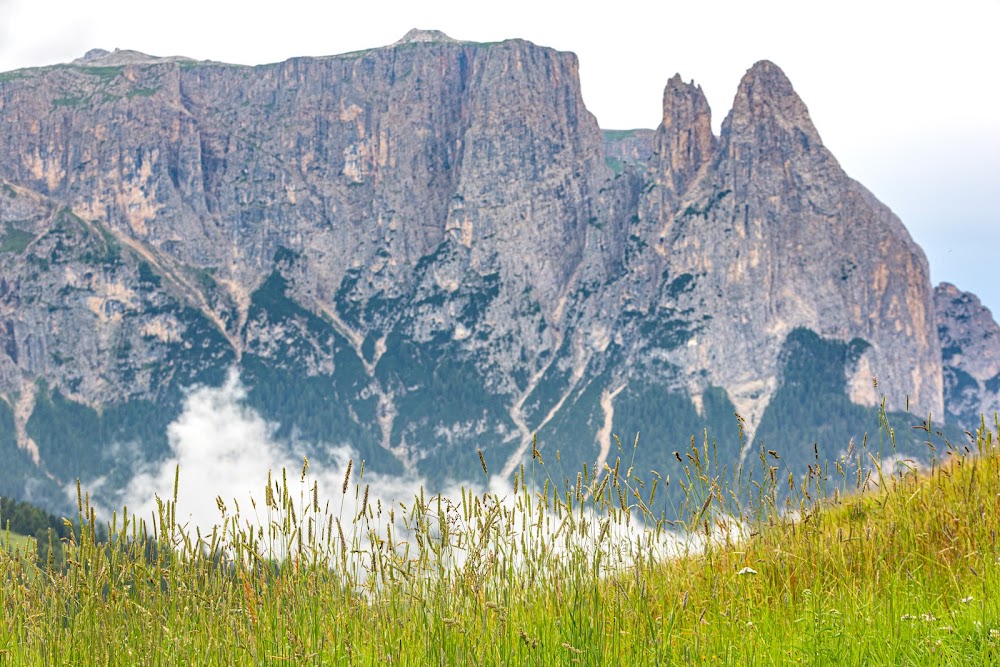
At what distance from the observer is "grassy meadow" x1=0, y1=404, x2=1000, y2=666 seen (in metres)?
7.20

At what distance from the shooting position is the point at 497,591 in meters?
7.84

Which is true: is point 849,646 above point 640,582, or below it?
below

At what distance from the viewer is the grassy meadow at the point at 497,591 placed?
7199 mm

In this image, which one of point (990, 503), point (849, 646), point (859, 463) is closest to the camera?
point (849, 646)

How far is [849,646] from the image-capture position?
713 cm

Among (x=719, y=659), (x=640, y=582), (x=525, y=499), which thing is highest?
(x=525, y=499)

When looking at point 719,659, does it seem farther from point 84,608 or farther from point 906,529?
→ point 84,608

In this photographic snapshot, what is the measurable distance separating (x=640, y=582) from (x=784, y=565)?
2058 millimetres

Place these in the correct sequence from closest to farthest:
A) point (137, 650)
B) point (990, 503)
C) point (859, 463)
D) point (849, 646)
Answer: point (849, 646), point (137, 650), point (859, 463), point (990, 503)

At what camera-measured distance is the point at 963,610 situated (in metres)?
7.47

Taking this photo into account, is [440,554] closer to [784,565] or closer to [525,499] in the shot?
[525,499]

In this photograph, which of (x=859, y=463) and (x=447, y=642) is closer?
(x=447, y=642)

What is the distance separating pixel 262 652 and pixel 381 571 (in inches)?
41.6

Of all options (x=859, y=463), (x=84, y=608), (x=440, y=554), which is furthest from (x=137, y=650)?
(x=859, y=463)
